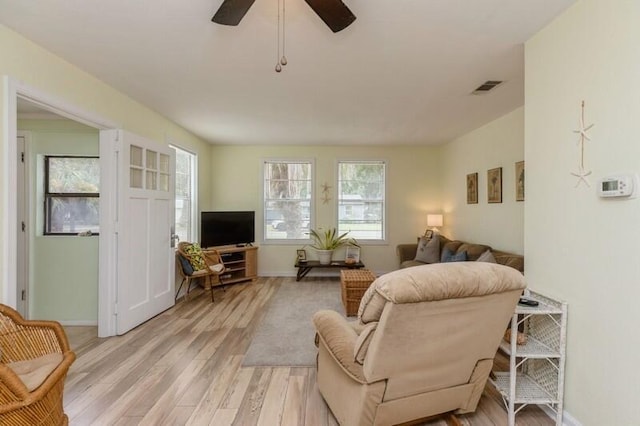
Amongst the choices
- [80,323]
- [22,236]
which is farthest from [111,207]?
[80,323]

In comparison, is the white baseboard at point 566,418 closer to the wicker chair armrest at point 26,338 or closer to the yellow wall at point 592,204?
the yellow wall at point 592,204

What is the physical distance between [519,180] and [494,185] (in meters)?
0.55

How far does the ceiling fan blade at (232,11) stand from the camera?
153 cm

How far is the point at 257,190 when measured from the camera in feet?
19.6

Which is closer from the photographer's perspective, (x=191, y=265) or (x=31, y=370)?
(x=31, y=370)

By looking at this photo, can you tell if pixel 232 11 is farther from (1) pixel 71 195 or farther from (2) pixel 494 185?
(2) pixel 494 185

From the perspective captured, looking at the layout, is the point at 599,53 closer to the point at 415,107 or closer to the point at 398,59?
the point at 398,59

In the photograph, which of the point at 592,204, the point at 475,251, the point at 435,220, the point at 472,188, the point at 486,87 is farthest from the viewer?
the point at 435,220

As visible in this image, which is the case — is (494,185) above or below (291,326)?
above

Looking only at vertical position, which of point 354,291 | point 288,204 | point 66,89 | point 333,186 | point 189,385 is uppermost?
point 66,89

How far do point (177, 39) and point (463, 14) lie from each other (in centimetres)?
189

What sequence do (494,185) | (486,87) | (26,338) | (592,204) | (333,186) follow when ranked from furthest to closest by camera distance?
(333,186) < (494,185) < (486,87) < (26,338) < (592,204)

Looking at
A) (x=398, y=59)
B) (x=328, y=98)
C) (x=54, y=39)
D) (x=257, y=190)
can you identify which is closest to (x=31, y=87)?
(x=54, y=39)

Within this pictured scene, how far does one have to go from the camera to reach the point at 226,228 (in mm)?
5363
